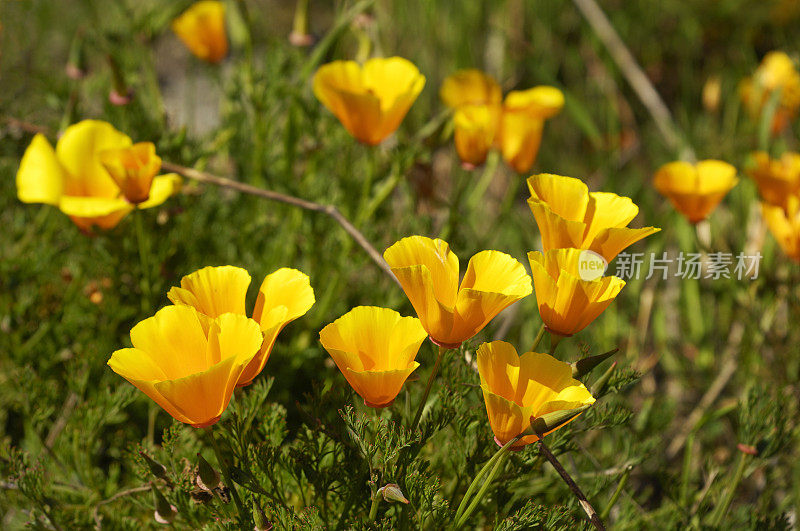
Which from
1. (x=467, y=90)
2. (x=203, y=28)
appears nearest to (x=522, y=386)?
(x=467, y=90)

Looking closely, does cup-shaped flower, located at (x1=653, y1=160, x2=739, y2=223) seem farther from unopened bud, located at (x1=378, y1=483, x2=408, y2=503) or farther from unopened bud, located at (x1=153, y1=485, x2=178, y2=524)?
unopened bud, located at (x1=153, y1=485, x2=178, y2=524)

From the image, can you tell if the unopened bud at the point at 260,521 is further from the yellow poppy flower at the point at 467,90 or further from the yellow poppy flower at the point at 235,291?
the yellow poppy flower at the point at 467,90

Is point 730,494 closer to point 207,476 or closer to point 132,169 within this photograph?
point 207,476

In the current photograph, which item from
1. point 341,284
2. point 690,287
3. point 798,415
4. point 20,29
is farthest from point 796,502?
point 20,29

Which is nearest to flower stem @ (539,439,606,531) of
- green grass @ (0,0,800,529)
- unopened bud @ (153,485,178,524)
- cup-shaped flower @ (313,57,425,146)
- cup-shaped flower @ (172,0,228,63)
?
green grass @ (0,0,800,529)

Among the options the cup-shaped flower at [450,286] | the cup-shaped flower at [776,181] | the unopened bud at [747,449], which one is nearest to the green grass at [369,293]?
the unopened bud at [747,449]

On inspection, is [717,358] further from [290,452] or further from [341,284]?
[290,452]
